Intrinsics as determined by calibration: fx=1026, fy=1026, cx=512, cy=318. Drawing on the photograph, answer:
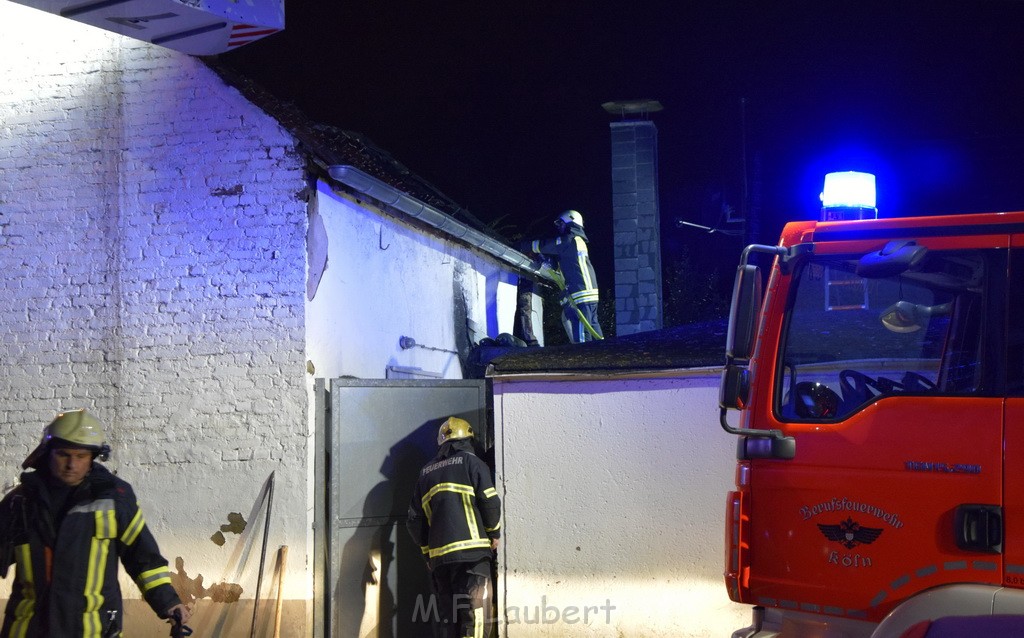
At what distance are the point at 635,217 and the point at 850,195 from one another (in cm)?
1012

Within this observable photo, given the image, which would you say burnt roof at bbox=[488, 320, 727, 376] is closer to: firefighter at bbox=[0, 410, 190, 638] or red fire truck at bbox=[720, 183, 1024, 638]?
red fire truck at bbox=[720, 183, 1024, 638]

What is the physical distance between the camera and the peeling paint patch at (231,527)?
7648 millimetres

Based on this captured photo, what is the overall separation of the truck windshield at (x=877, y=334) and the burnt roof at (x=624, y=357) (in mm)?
2905

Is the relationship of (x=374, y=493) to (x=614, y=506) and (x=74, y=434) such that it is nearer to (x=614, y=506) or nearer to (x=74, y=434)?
(x=614, y=506)

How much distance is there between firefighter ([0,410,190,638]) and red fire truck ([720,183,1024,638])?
2.66m

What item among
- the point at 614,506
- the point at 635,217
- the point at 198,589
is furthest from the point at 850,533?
the point at 635,217

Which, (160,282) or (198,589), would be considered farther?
(160,282)

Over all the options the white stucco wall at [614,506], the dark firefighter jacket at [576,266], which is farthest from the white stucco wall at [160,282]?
the dark firefighter jacket at [576,266]

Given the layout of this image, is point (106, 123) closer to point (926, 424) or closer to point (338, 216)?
point (338, 216)

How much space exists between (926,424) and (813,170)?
12.8 metres

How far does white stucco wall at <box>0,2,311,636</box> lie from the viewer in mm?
7680

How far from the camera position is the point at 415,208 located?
356 inches

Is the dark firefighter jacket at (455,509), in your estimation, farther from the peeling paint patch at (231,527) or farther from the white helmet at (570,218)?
the white helmet at (570,218)

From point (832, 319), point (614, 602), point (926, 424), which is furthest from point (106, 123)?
point (926, 424)
